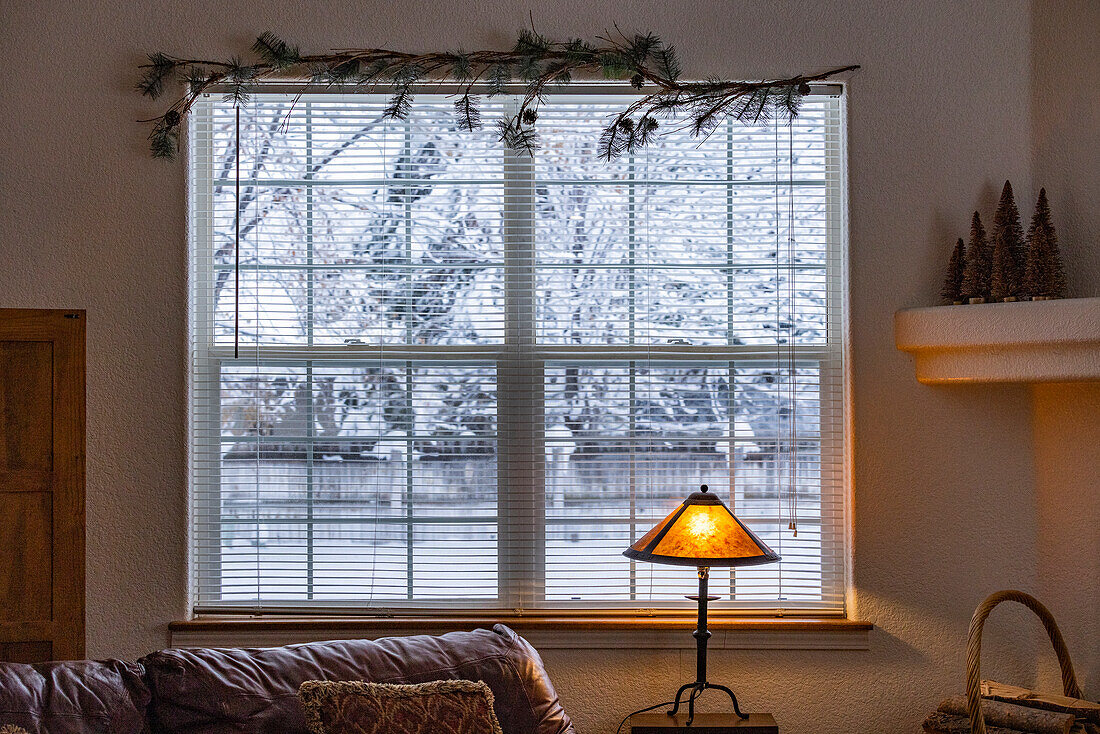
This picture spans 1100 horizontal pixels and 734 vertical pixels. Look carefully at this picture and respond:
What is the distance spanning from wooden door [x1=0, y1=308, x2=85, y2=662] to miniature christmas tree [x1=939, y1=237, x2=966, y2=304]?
282 centimetres

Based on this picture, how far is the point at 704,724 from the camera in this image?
236 centimetres

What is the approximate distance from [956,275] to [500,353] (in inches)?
58.7

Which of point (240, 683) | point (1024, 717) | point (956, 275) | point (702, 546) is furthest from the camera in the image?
point (956, 275)

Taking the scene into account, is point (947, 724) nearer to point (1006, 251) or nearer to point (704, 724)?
point (704, 724)

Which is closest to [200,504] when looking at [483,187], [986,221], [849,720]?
[483,187]

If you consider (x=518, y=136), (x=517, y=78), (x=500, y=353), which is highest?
(x=517, y=78)

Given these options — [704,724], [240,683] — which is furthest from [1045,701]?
[240,683]

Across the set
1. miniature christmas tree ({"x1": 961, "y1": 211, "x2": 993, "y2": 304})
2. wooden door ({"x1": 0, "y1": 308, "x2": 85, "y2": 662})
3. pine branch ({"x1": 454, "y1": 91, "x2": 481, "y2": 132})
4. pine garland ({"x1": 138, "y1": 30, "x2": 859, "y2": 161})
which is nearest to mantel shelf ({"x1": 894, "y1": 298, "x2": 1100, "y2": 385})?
miniature christmas tree ({"x1": 961, "y1": 211, "x2": 993, "y2": 304})

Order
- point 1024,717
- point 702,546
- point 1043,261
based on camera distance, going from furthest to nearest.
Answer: point 1043,261 < point 702,546 < point 1024,717

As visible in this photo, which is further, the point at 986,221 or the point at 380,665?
the point at 986,221

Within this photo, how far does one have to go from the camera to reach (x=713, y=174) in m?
2.76

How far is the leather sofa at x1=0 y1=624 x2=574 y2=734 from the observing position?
1808 mm

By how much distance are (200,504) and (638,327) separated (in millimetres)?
1588

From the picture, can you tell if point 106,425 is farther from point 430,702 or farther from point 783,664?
point 783,664
